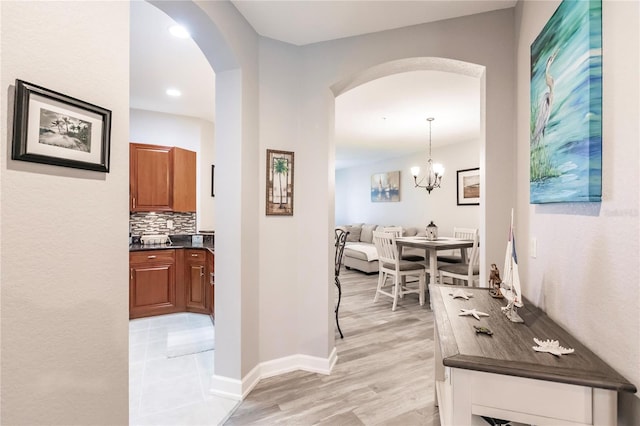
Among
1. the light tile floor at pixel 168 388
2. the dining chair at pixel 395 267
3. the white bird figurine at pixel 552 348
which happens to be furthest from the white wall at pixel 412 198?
the light tile floor at pixel 168 388

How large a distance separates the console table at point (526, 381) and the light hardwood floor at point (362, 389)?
1055 millimetres

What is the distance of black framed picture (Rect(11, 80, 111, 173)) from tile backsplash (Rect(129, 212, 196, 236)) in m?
3.72

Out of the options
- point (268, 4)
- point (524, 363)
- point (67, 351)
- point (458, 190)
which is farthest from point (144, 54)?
point (458, 190)

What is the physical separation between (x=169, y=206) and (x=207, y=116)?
1478 mm

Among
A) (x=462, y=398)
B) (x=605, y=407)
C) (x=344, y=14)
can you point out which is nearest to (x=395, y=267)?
(x=344, y=14)

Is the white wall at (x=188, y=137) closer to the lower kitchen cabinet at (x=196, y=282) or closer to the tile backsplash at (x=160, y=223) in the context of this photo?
the tile backsplash at (x=160, y=223)

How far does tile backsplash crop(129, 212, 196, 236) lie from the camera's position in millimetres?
4340

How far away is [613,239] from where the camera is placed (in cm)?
97

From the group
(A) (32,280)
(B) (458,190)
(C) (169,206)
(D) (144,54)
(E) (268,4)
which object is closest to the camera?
(A) (32,280)

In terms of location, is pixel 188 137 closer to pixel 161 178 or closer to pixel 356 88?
pixel 161 178

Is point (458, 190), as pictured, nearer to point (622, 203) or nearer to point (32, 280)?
point (622, 203)

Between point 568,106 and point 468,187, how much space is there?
5.26 metres

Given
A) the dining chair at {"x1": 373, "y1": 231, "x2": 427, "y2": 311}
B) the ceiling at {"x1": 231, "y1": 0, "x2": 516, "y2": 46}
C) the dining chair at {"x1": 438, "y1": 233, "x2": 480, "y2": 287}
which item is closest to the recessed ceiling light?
the ceiling at {"x1": 231, "y1": 0, "x2": 516, "y2": 46}

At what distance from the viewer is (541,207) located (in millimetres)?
1535
